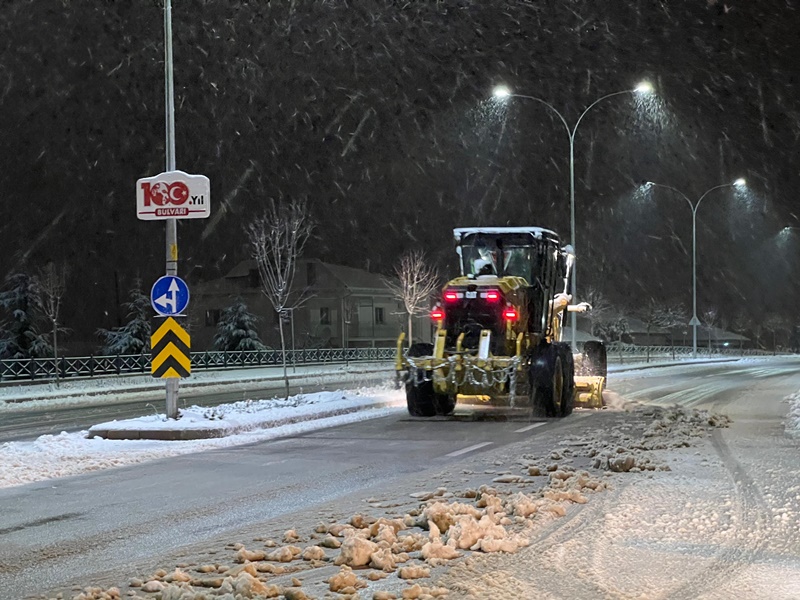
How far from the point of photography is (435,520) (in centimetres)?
751

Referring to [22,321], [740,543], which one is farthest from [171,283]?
[22,321]

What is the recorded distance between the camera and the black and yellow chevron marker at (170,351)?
15.6m

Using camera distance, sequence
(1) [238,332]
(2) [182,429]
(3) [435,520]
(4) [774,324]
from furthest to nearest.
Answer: (4) [774,324] → (1) [238,332] → (2) [182,429] → (3) [435,520]

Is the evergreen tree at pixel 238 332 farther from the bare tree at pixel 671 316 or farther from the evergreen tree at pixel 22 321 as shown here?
the bare tree at pixel 671 316

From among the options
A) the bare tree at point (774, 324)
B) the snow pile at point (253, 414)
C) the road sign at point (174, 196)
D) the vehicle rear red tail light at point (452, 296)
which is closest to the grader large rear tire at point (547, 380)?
the vehicle rear red tail light at point (452, 296)

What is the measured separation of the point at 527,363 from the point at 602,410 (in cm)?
324

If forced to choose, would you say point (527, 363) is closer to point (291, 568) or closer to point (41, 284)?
point (291, 568)

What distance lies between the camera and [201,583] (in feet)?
20.0

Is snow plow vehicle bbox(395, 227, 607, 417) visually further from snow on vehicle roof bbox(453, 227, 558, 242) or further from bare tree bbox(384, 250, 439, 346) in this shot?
bare tree bbox(384, 250, 439, 346)

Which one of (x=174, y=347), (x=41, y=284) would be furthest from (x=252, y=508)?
(x=41, y=284)

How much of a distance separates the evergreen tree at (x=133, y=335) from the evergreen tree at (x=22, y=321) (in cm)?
379

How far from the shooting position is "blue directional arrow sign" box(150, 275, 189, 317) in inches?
617

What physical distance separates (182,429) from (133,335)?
3709cm

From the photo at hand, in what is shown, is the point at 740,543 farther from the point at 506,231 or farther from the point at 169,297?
the point at 506,231
